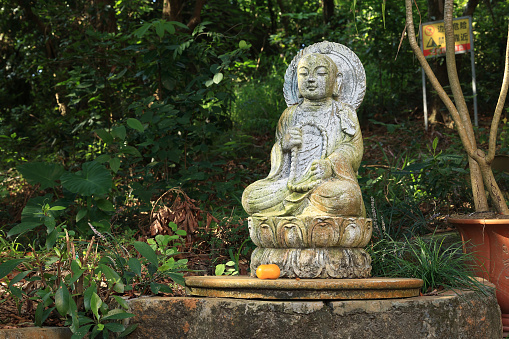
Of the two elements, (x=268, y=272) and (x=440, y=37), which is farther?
(x=440, y=37)

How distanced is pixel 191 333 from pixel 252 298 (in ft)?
1.43

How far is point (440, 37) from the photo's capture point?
8.05 metres

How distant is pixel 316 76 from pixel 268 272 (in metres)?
1.60

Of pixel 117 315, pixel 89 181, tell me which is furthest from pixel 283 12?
pixel 117 315

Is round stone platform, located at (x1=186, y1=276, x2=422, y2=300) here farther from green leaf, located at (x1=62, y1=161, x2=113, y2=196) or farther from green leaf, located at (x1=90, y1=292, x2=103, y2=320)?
green leaf, located at (x1=62, y1=161, x2=113, y2=196)

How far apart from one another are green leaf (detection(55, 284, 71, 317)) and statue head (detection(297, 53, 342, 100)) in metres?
2.22

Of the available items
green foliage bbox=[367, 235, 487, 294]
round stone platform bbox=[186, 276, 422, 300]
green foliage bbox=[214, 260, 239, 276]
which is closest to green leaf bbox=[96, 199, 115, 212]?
green foliage bbox=[214, 260, 239, 276]

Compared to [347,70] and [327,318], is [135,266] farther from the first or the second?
[347,70]

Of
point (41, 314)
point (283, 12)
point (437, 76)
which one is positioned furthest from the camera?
point (283, 12)

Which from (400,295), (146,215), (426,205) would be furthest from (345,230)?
(146,215)

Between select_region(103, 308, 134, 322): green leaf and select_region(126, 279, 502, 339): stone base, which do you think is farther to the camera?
select_region(103, 308, 134, 322): green leaf

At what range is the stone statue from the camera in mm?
3590

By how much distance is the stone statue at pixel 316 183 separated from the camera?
11.8 ft

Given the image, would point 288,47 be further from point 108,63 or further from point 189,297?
point 189,297
